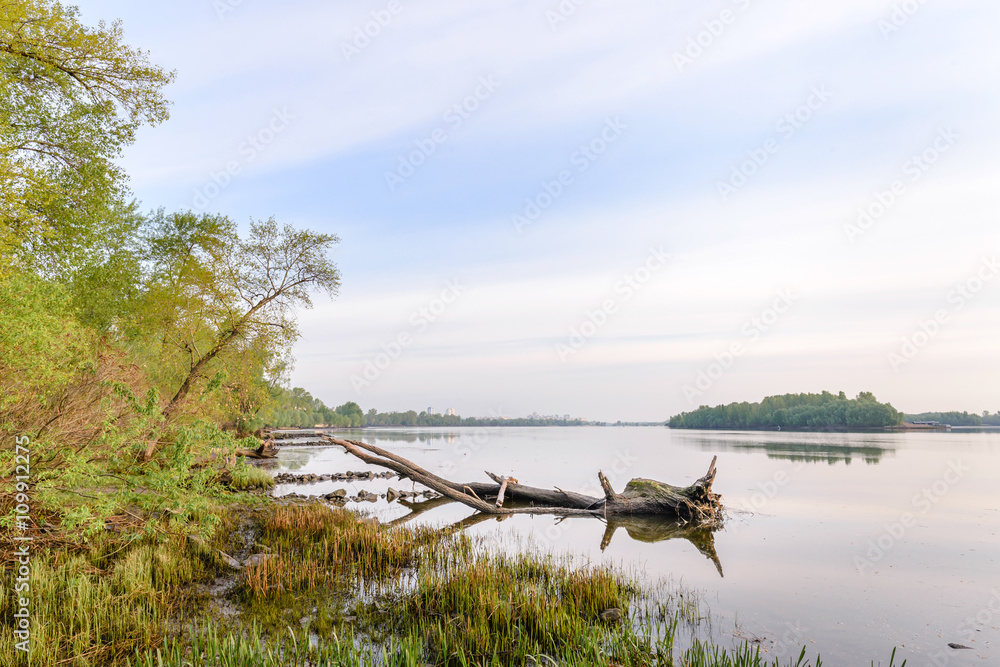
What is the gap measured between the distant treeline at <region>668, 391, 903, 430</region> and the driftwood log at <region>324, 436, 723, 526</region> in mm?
118131

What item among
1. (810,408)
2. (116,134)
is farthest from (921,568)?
(810,408)

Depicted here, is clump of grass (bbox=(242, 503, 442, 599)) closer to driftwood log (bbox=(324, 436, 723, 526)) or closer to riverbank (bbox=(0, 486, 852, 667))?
riverbank (bbox=(0, 486, 852, 667))

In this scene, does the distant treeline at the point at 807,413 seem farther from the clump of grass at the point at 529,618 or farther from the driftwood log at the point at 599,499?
the clump of grass at the point at 529,618

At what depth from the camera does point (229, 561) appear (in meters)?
10.5

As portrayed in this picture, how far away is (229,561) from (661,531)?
1338 cm

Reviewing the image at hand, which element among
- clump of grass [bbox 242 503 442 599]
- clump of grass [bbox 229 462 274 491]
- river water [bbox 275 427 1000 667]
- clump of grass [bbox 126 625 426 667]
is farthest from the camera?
clump of grass [bbox 229 462 274 491]

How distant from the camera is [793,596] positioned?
10453 millimetres

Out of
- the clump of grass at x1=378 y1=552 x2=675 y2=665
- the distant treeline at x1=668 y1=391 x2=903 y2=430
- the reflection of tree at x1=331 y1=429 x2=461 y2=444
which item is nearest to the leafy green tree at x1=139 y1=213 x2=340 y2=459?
the clump of grass at x1=378 y1=552 x2=675 y2=665

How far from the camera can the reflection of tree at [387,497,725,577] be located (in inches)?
599

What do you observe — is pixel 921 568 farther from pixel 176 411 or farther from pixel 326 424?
pixel 326 424

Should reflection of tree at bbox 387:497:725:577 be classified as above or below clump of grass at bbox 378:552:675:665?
below

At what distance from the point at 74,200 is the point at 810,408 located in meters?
141

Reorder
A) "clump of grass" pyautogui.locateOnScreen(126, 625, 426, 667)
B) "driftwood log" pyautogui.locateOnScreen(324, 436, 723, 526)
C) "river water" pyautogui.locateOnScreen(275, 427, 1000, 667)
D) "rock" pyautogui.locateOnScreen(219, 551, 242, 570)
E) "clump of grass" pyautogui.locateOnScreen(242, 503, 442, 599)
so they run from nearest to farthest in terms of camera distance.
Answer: "clump of grass" pyautogui.locateOnScreen(126, 625, 426, 667) < "river water" pyautogui.locateOnScreen(275, 427, 1000, 667) < "clump of grass" pyautogui.locateOnScreen(242, 503, 442, 599) < "rock" pyautogui.locateOnScreen(219, 551, 242, 570) < "driftwood log" pyautogui.locateOnScreen(324, 436, 723, 526)

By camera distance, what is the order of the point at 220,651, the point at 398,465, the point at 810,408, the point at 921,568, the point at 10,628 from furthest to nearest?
the point at 810,408 < the point at 398,465 < the point at 921,568 < the point at 10,628 < the point at 220,651
